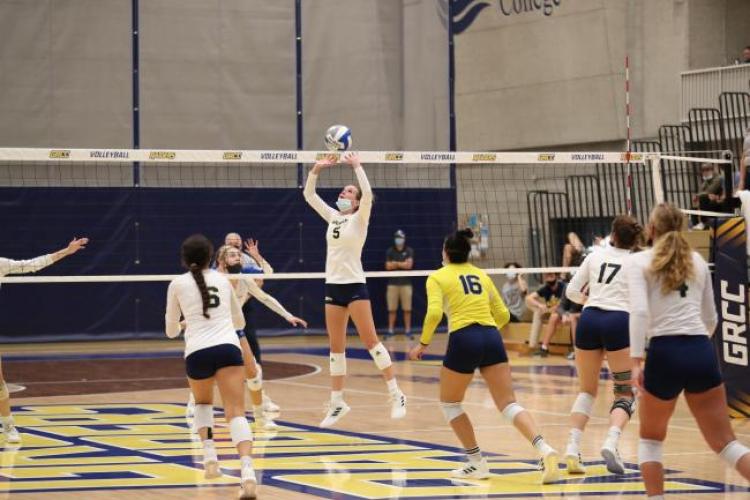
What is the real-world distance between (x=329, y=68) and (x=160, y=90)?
3.06 meters

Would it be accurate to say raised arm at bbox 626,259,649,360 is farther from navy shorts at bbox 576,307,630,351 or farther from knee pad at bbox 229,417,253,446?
knee pad at bbox 229,417,253,446

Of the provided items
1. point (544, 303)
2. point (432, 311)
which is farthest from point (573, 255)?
point (432, 311)

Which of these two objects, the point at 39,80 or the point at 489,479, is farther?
the point at 39,80

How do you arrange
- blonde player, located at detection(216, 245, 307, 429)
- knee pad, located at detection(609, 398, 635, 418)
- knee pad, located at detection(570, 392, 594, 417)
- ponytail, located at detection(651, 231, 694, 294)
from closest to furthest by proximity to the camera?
ponytail, located at detection(651, 231, 694, 294) < knee pad, located at detection(570, 392, 594, 417) < knee pad, located at detection(609, 398, 635, 418) < blonde player, located at detection(216, 245, 307, 429)

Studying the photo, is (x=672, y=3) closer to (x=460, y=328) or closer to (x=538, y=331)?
(x=538, y=331)

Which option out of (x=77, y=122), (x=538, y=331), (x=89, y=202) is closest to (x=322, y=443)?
(x=538, y=331)

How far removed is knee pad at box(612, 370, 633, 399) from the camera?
9.88 metres

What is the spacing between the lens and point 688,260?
7324 millimetres

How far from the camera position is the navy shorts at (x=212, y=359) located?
8.75 metres

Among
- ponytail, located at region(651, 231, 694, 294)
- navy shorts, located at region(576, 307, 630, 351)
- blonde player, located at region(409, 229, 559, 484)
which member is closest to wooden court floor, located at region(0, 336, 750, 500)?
blonde player, located at region(409, 229, 559, 484)

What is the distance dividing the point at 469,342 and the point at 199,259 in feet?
6.11

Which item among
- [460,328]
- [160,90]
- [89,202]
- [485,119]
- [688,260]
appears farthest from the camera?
[485,119]

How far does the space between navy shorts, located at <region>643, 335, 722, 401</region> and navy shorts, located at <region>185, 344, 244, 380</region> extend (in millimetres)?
2805

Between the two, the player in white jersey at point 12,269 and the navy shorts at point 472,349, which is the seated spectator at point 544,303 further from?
the navy shorts at point 472,349
